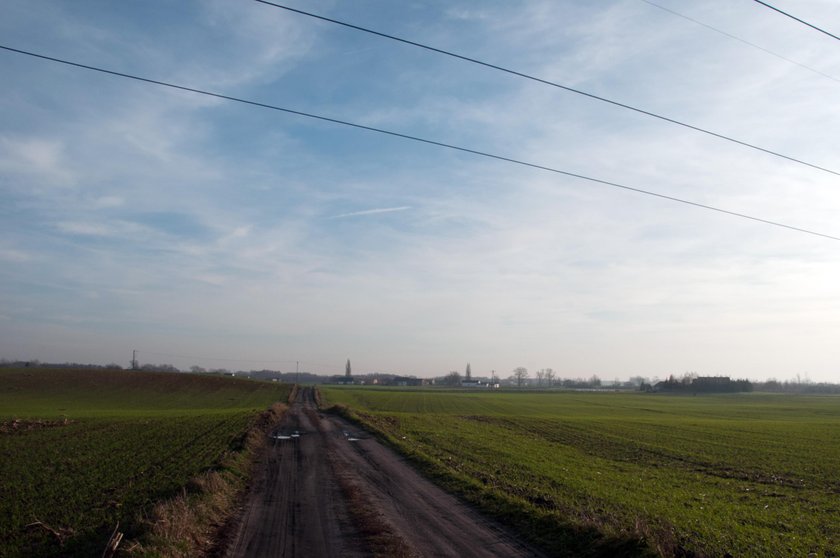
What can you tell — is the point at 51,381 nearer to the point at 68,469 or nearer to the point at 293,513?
the point at 68,469

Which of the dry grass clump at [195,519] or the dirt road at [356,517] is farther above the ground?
the dry grass clump at [195,519]

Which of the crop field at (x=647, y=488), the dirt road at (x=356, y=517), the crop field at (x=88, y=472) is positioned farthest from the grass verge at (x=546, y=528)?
the crop field at (x=88, y=472)

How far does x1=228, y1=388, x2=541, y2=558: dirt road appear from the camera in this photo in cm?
1265

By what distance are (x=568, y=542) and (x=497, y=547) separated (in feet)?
5.51

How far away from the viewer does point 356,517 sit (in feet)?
51.2

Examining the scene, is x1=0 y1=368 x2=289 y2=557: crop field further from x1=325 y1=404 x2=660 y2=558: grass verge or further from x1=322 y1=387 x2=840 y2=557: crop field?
x1=322 y1=387 x2=840 y2=557: crop field

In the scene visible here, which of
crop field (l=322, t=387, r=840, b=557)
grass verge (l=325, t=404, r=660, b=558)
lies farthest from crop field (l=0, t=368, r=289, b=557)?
crop field (l=322, t=387, r=840, b=557)

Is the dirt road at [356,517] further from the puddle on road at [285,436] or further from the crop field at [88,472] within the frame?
the puddle on road at [285,436]

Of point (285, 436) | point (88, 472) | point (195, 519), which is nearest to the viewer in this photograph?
point (195, 519)

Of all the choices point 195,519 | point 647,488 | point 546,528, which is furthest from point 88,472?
point 647,488

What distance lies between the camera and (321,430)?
44000mm

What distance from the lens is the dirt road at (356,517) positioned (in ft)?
41.5

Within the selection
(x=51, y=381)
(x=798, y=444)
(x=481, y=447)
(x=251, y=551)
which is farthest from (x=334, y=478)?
(x=51, y=381)

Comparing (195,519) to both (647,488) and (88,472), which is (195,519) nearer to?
(88,472)
